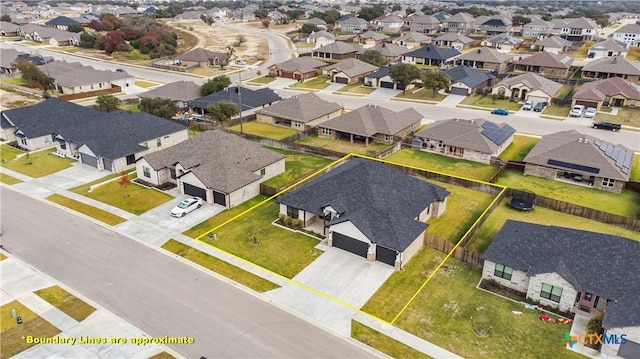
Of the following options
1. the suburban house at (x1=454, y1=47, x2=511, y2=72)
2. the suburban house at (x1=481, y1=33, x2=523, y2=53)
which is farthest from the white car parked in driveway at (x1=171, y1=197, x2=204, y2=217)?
the suburban house at (x1=481, y1=33, x2=523, y2=53)

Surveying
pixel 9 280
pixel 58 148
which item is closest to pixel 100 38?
pixel 58 148

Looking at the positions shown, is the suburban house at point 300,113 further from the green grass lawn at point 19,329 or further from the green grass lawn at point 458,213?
the green grass lawn at point 19,329

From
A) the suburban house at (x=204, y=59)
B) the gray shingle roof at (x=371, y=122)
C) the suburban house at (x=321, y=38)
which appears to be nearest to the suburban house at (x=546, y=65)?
the gray shingle roof at (x=371, y=122)

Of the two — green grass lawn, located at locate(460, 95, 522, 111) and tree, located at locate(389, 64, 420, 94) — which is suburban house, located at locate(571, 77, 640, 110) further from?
tree, located at locate(389, 64, 420, 94)

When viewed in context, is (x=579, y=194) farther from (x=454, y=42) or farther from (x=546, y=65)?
(x=454, y=42)

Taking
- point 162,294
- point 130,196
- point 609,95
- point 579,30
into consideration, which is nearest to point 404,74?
point 609,95

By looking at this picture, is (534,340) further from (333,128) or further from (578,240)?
(333,128)
